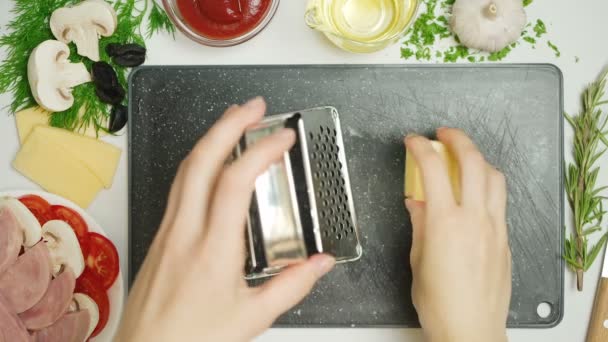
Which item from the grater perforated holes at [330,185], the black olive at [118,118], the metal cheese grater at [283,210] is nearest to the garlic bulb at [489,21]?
the grater perforated holes at [330,185]

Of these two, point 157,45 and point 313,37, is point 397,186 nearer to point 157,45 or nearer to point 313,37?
point 313,37

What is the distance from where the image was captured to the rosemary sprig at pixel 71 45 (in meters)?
1.06

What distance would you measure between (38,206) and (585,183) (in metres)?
0.93

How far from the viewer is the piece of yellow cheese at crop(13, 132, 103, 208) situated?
3.47 ft

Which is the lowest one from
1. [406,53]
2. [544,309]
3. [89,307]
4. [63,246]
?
[544,309]

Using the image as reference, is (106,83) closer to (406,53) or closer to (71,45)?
(71,45)

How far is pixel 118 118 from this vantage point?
106 cm

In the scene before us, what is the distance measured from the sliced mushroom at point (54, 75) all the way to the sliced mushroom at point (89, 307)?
33cm

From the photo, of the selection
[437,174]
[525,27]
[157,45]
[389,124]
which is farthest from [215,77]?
[525,27]

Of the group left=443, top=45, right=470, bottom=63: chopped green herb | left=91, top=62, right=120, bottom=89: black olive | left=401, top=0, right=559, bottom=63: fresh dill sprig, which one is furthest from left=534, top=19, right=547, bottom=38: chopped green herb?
left=91, top=62, right=120, bottom=89: black olive

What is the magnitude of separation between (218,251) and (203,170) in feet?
0.31

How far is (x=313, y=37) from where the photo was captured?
1058 mm

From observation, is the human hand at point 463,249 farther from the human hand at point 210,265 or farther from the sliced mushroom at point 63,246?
the sliced mushroom at point 63,246

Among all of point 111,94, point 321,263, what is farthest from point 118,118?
point 321,263
